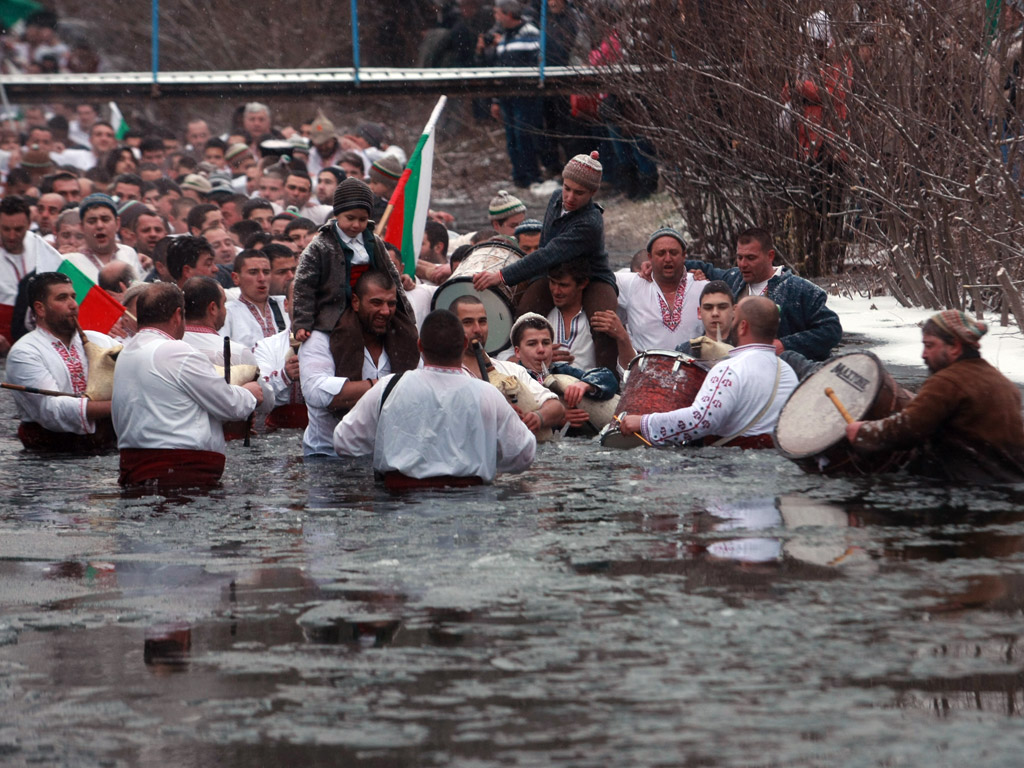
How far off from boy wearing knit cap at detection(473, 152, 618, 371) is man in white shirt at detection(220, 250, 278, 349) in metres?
1.67

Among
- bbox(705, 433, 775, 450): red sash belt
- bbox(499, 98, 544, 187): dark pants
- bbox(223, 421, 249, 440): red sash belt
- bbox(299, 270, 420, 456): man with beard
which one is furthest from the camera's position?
bbox(499, 98, 544, 187): dark pants

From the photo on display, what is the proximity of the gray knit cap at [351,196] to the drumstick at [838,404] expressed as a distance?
3.05 meters

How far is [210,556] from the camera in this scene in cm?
757

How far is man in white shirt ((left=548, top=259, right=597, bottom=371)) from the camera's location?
11.3 m

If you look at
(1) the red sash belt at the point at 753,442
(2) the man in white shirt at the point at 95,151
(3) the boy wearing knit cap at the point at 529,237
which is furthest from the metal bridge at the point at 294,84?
(1) the red sash belt at the point at 753,442

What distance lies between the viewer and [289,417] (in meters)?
11.8

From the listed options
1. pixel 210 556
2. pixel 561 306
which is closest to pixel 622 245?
pixel 561 306

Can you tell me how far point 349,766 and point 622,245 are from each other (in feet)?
54.2

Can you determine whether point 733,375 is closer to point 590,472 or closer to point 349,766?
point 590,472

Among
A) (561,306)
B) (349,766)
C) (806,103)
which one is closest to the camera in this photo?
(349,766)

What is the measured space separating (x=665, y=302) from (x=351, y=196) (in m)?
2.58

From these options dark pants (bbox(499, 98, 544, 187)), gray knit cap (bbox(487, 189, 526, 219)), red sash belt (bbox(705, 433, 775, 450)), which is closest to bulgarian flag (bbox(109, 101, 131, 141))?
dark pants (bbox(499, 98, 544, 187))

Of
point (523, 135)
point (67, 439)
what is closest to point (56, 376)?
point (67, 439)

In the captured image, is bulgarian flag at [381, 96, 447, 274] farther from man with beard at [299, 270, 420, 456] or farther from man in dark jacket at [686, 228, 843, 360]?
man in dark jacket at [686, 228, 843, 360]
